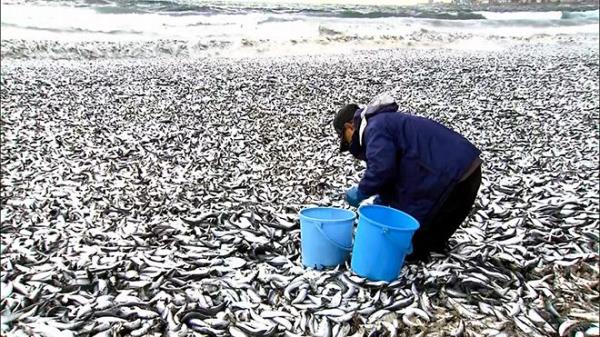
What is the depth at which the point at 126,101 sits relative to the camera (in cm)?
1022

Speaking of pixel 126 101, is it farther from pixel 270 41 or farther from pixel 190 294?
pixel 270 41

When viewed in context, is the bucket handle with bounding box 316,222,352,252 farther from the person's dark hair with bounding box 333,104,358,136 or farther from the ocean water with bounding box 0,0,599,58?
the ocean water with bounding box 0,0,599,58

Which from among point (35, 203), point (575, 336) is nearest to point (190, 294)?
point (575, 336)

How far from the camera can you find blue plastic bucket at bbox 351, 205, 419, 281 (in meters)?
3.20

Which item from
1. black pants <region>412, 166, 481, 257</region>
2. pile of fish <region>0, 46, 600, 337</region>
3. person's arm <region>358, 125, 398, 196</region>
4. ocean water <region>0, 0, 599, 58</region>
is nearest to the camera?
pile of fish <region>0, 46, 600, 337</region>

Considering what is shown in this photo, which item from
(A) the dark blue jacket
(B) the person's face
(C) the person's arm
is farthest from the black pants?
(B) the person's face

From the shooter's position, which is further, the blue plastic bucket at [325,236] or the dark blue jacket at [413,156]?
the blue plastic bucket at [325,236]

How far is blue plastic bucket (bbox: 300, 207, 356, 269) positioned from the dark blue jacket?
0.31 m

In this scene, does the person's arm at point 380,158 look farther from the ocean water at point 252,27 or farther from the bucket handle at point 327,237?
the ocean water at point 252,27

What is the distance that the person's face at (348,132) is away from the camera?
3.44 meters

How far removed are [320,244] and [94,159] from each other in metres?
4.46

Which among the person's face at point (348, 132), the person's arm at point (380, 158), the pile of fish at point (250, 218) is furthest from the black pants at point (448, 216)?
the person's face at point (348, 132)

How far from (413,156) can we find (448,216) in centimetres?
51

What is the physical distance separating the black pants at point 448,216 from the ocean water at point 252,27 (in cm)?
1779
